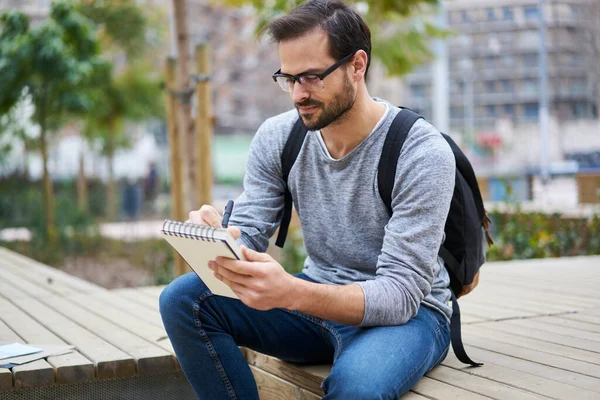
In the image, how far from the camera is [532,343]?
305cm

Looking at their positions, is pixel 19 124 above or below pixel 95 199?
above

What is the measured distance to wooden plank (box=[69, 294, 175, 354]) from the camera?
3.39 metres

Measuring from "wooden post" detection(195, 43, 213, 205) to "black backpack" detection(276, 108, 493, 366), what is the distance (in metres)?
3.16

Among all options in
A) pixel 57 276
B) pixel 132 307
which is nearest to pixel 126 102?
pixel 57 276

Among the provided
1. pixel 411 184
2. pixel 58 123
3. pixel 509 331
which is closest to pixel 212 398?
pixel 411 184

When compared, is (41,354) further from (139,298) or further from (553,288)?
(553,288)

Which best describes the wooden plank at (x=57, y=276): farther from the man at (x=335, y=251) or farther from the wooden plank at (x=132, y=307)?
the man at (x=335, y=251)

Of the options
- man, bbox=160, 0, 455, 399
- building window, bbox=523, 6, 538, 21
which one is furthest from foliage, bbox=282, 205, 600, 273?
building window, bbox=523, 6, 538, 21

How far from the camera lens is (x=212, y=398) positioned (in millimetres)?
2500

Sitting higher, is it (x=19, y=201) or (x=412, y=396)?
(x=412, y=396)

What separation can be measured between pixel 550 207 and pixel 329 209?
7.61 meters

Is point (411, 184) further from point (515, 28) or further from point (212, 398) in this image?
point (515, 28)

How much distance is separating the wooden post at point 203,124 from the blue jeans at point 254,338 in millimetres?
3321

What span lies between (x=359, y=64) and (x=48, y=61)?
7.91m
